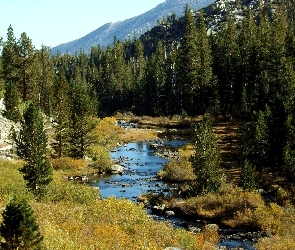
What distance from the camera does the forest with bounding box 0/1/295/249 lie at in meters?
34.2

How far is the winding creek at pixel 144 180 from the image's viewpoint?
31.1 m

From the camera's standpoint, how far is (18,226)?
14.6m

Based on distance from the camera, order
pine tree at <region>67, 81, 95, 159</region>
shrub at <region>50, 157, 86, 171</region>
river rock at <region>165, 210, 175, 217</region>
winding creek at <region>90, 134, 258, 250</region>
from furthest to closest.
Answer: pine tree at <region>67, 81, 95, 159</region>
shrub at <region>50, 157, 86, 171</region>
river rock at <region>165, 210, 175, 217</region>
winding creek at <region>90, 134, 258, 250</region>

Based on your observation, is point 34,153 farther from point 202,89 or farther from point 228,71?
point 202,89

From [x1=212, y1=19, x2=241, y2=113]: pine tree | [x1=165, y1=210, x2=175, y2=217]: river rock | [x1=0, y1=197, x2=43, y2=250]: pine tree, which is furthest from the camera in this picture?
[x1=212, y1=19, x2=241, y2=113]: pine tree

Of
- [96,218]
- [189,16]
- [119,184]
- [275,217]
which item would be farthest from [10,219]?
[189,16]

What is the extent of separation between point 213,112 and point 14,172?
196 ft

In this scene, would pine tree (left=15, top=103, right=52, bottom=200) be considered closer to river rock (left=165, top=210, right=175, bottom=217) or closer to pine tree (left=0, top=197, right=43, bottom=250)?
river rock (left=165, top=210, right=175, bottom=217)

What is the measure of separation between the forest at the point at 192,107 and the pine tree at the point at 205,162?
0.10 metres

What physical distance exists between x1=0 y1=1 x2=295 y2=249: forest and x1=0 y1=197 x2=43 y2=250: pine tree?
1.17ft

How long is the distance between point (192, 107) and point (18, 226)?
9013 centimetres

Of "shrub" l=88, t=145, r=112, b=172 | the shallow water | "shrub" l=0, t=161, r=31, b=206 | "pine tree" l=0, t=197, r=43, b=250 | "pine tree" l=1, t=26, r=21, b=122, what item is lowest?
the shallow water

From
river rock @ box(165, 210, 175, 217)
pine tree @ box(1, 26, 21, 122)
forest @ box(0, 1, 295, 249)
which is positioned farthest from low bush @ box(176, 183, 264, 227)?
pine tree @ box(1, 26, 21, 122)

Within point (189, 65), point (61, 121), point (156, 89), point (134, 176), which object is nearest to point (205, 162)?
point (134, 176)
